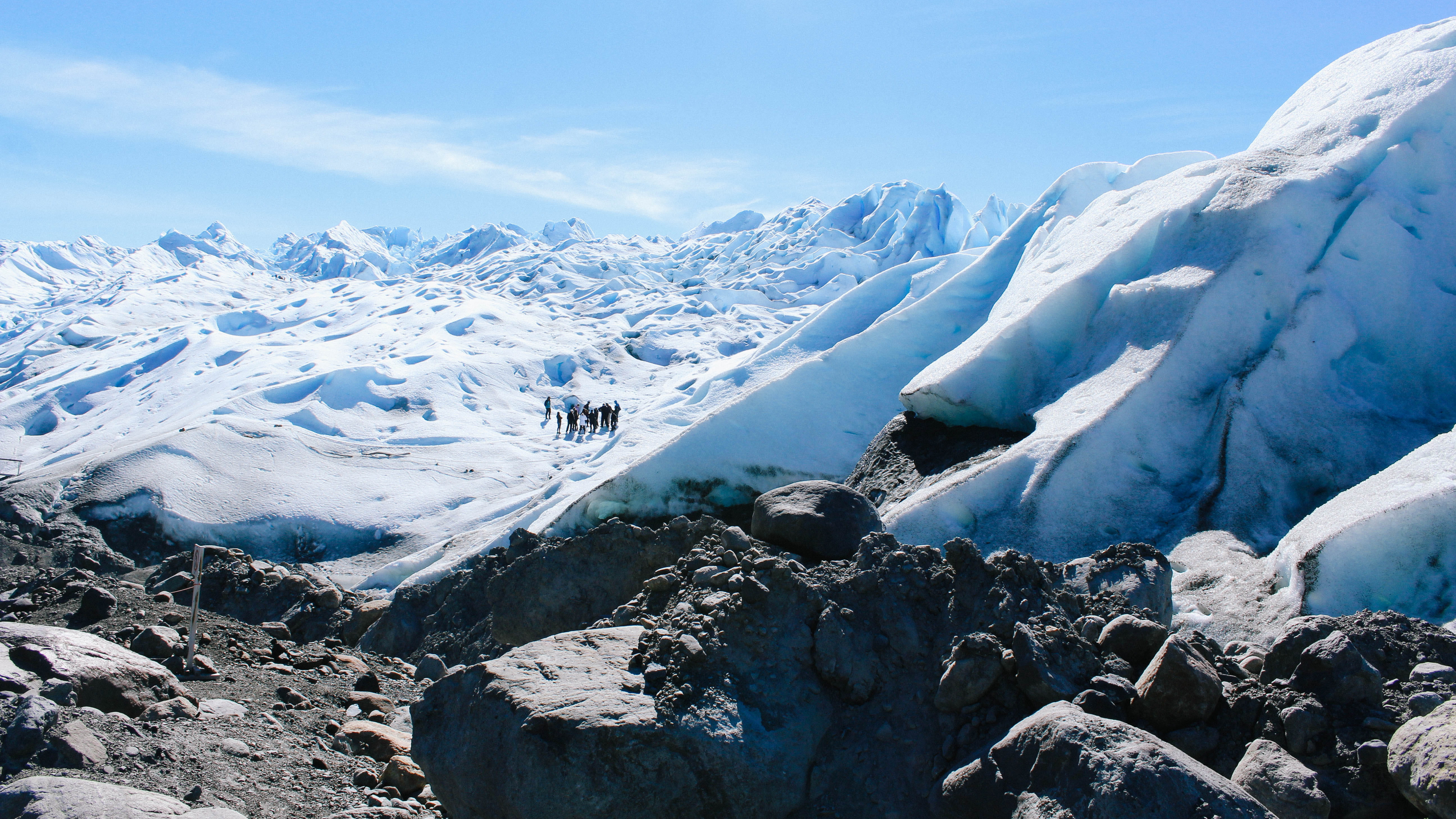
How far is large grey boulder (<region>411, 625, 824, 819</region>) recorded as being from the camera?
3.17 metres

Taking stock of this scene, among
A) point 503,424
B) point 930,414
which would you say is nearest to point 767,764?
point 930,414

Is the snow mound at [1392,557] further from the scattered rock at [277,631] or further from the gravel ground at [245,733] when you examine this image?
the scattered rock at [277,631]

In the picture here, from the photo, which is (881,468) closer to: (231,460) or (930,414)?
(930,414)

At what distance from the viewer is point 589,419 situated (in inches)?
822

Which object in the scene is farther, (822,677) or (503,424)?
(503,424)

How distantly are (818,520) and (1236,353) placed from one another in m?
4.57

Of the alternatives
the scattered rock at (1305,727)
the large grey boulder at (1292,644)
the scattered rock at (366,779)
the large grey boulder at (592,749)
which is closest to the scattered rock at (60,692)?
the scattered rock at (366,779)

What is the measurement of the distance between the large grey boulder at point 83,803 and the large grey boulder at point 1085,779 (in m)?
2.79

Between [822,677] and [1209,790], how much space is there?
1.57 meters

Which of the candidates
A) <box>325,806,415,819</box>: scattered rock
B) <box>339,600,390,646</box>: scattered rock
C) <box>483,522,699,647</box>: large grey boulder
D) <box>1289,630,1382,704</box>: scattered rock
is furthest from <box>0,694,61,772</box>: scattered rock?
<box>339,600,390,646</box>: scattered rock

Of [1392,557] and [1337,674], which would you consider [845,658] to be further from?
[1392,557]

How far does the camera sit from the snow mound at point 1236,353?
22.3 feet

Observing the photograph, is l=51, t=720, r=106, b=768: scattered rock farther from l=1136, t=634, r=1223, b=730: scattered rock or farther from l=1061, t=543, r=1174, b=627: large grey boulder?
l=1061, t=543, r=1174, b=627: large grey boulder

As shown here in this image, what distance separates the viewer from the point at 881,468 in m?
9.34
